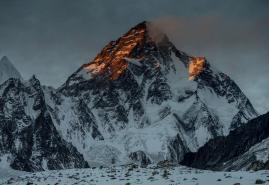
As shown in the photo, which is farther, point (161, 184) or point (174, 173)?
point (174, 173)

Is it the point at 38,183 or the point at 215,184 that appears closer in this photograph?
the point at 215,184

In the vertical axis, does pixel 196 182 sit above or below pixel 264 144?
below

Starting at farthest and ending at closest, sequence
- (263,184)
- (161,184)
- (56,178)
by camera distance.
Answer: (56,178)
(161,184)
(263,184)

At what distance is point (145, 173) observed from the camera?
6256cm

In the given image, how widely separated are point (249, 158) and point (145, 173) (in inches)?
4579

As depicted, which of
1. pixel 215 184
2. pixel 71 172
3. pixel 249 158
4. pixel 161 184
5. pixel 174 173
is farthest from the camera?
pixel 249 158

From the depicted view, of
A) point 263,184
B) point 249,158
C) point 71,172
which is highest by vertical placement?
point 249,158

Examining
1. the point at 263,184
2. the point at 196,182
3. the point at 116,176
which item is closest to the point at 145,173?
the point at 116,176

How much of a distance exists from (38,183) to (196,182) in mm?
18801

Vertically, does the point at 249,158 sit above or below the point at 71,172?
above

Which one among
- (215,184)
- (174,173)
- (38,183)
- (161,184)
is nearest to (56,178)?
(38,183)

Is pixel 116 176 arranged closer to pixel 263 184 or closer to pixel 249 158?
pixel 263 184

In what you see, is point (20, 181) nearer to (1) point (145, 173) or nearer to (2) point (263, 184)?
(1) point (145, 173)

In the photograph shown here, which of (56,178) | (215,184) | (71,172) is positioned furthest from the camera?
(71,172)
